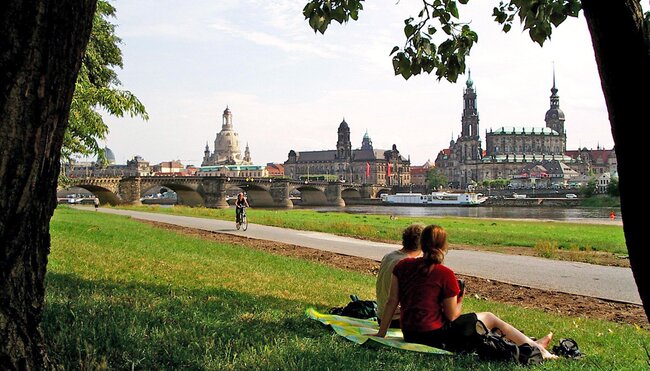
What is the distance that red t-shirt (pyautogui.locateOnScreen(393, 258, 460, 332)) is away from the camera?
4227 millimetres

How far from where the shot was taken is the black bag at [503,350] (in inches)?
157

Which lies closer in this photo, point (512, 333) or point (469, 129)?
point (512, 333)

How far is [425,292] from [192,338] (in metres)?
1.66

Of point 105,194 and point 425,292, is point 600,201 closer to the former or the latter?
point 105,194

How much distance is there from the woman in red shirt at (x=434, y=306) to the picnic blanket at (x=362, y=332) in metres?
0.13

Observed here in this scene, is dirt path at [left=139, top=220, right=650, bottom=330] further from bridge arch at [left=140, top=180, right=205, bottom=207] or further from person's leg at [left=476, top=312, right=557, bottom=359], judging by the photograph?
bridge arch at [left=140, top=180, right=205, bottom=207]

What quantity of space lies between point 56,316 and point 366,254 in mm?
9820

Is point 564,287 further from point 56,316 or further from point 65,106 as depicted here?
point 65,106

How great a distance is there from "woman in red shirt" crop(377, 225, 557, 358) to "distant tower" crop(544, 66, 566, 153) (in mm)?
172166

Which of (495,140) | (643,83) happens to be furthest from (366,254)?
(495,140)

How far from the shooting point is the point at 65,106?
2256mm

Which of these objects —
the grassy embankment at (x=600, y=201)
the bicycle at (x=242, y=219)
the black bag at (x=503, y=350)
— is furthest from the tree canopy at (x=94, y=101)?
the grassy embankment at (x=600, y=201)


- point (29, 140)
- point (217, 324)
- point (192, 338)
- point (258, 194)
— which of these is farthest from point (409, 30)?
point (258, 194)

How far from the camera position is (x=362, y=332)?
15.2 ft
